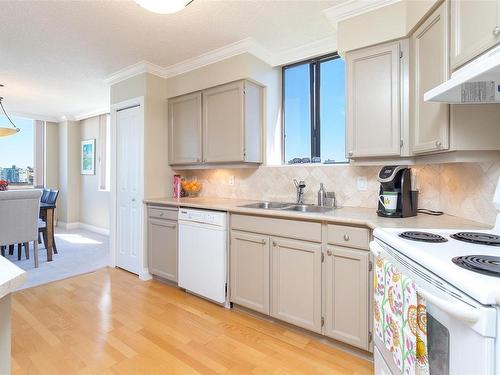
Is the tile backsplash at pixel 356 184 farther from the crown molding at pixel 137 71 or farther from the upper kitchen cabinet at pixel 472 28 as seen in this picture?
the crown molding at pixel 137 71

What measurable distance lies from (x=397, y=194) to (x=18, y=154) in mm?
7032

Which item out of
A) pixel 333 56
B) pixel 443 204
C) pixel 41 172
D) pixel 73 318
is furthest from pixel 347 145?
pixel 41 172

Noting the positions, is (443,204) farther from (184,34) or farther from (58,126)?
(58,126)

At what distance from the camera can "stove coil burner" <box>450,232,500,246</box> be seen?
3.80 feet

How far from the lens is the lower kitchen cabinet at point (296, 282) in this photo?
197cm

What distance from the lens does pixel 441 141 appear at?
1.54m

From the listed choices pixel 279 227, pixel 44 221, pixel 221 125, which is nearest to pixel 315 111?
pixel 221 125

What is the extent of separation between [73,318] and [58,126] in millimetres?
5529

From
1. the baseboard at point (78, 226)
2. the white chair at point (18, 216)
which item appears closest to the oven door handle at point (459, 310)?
the white chair at point (18, 216)

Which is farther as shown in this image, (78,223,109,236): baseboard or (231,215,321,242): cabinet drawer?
(78,223,109,236): baseboard

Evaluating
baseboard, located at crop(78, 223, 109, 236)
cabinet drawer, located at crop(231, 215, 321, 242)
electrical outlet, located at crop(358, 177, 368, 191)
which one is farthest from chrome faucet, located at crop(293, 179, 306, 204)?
baseboard, located at crop(78, 223, 109, 236)

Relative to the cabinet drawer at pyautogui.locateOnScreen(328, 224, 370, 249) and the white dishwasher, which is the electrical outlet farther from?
the white dishwasher

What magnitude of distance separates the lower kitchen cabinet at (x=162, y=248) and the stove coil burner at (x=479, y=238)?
2385mm

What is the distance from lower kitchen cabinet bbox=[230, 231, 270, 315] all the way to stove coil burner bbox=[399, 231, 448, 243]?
1.09 metres
